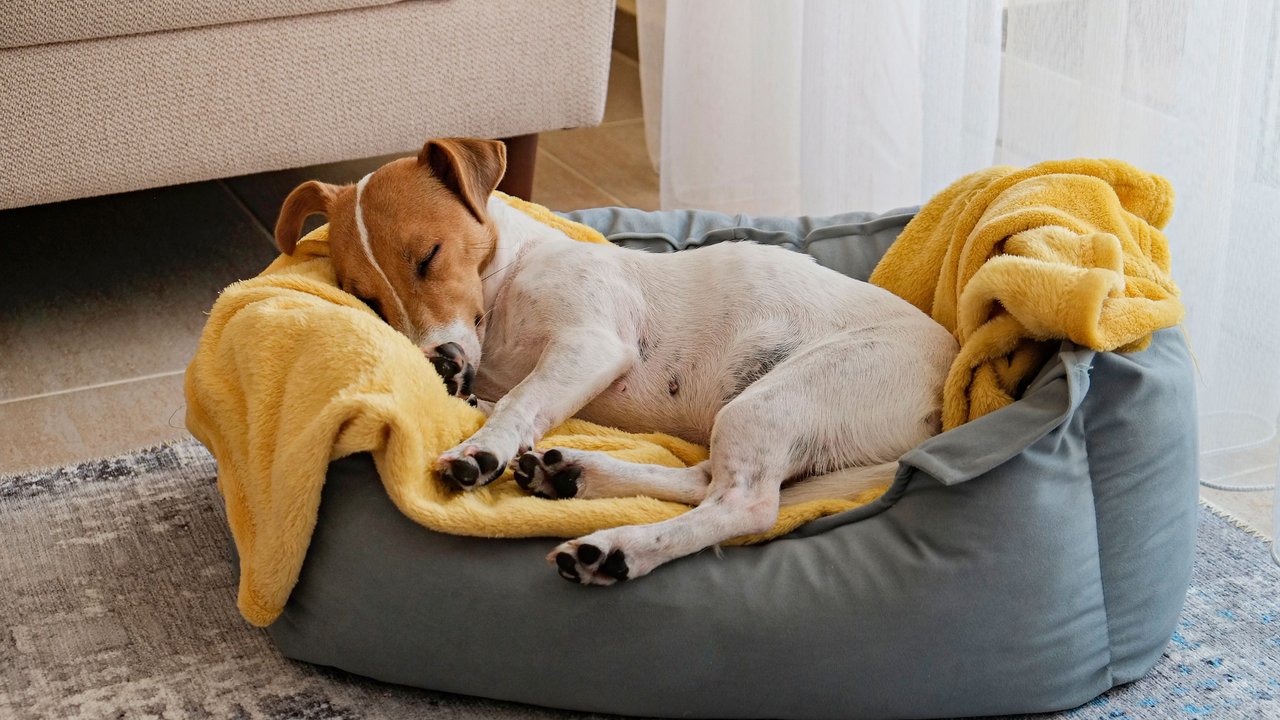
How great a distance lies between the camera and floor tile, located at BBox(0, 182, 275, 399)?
10.5 ft

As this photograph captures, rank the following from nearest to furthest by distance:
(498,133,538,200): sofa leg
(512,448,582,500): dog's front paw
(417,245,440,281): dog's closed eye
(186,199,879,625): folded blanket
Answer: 1. (186,199,879,625): folded blanket
2. (512,448,582,500): dog's front paw
3. (417,245,440,281): dog's closed eye
4. (498,133,538,200): sofa leg

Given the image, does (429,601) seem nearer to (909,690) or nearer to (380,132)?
(909,690)

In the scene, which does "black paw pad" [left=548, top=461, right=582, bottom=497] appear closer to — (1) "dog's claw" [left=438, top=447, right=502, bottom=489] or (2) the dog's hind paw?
(1) "dog's claw" [left=438, top=447, right=502, bottom=489]

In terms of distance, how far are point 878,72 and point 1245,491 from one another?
4.45ft

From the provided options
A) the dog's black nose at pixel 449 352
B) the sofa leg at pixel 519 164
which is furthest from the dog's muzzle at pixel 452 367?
the sofa leg at pixel 519 164

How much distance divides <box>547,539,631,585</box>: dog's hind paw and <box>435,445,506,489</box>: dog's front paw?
21 centimetres

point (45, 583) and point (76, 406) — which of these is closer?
point (45, 583)

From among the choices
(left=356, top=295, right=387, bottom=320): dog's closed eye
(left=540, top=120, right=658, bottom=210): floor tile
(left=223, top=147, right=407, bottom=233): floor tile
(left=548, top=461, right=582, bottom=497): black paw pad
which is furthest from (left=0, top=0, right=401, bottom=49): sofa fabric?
(left=548, top=461, right=582, bottom=497): black paw pad

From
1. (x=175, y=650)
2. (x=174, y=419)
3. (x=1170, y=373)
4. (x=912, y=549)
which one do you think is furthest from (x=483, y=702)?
(x=174, y=419)

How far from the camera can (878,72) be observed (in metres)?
3.36

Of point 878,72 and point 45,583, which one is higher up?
point 878,72

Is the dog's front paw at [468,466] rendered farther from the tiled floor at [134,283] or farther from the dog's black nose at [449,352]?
the tiled floor at [134,283]

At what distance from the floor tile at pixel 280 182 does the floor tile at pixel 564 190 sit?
42cm

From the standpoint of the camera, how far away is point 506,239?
253cm
